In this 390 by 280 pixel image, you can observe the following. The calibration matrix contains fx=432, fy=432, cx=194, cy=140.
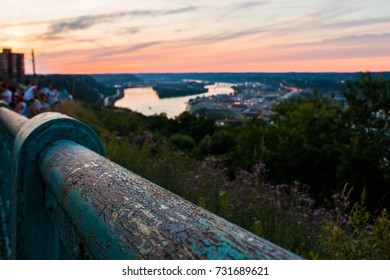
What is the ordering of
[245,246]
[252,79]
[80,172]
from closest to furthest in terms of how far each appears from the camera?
[245,246] < [80,172] < [252,79]

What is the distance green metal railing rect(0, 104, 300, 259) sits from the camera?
A: 0.61m

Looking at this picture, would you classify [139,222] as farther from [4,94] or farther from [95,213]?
[4,94]

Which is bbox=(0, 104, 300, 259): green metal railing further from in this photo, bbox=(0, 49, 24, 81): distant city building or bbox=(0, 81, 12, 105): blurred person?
bbox=(0, 49, 24, 81): distant city building

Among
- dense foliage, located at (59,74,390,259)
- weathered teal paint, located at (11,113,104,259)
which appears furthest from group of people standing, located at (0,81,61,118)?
weathered teal paint, located at (11,113,104,259)

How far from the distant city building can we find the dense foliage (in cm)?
5247

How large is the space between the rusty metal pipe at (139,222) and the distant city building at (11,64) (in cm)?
8340

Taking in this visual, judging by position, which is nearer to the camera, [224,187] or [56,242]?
[56,242]

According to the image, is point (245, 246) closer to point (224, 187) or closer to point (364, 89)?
point (224, 187)

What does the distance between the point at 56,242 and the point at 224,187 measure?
12.2ft

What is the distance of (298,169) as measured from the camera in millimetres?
18516

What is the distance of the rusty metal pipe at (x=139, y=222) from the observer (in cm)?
58

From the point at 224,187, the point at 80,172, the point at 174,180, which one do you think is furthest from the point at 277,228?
the point at 80,172
